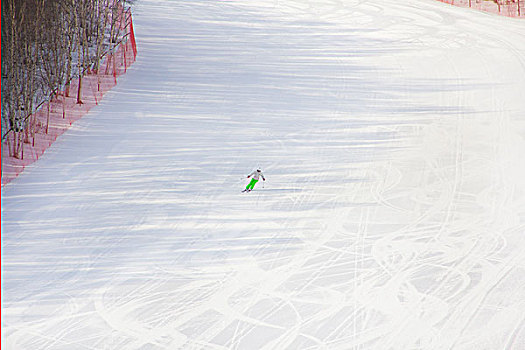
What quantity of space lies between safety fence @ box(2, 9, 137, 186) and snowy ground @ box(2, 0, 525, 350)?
1.65ft

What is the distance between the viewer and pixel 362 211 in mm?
18297

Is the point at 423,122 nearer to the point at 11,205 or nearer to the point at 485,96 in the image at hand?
the point at 485,96

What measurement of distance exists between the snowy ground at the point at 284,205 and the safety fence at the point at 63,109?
0.50 m

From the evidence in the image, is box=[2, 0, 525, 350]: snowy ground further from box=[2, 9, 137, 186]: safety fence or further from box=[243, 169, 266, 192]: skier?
box=[2, 9, 137, 186]: safety fence

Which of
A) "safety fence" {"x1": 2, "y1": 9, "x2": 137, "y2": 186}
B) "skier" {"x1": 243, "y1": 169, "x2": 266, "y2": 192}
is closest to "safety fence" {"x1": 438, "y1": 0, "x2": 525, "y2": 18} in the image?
"safety fence" {"x1": 2, "y1": 9, "x2": 137, "y2": 186}

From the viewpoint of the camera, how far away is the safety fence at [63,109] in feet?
71.4

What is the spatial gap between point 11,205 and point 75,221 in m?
2.25

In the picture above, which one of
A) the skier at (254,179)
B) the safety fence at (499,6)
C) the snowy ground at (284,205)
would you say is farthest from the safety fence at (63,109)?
the safety fence at (499,6)

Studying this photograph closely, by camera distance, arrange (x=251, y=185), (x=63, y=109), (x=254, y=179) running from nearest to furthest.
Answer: (x=254, y=179), (x=251, y=185), (x=63, y=109)

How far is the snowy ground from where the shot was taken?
13.7 m

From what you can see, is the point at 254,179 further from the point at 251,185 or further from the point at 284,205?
the point at 284,205

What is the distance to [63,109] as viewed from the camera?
2467 cm

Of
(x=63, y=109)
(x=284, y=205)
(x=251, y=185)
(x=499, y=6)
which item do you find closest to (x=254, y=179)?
(x=251, y=185)

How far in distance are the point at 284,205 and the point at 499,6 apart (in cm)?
2313
